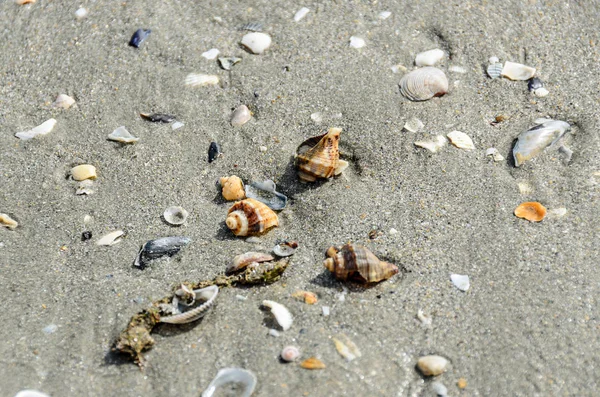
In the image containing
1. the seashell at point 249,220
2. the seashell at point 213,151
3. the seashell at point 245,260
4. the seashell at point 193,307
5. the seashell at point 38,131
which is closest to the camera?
the seashell at point 193,307

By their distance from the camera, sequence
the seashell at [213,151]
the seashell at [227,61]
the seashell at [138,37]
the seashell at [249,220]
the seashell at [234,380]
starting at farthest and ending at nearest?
1. the seashell at [138,37]
2. the seashell at [227,61]
3. the seashell at [213,151]
4. the seashell at [249,220]
5. the seashell at [234,380]

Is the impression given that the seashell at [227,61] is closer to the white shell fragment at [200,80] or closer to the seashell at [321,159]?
the white shell fragment at [200,80]

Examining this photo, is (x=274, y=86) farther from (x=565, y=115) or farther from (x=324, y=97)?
(x=565, y=115)

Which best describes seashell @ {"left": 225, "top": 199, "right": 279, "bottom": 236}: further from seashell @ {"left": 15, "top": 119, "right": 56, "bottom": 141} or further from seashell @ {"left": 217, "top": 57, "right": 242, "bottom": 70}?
seashell @ {"left": 15, "top": 119, "right": 56, "bottom": 141}

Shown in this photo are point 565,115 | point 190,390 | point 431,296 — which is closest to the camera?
point 190,390

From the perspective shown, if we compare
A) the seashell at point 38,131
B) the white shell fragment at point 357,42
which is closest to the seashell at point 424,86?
→ the white shell fragment at point 357,42

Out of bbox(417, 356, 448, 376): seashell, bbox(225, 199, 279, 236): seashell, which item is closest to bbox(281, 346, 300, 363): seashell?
bbox(417, 356, 448, 376): seashell

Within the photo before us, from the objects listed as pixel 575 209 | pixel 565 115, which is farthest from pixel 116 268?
pixel 565 115

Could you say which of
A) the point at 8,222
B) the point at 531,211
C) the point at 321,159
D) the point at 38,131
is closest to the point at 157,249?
the point at 8,222
